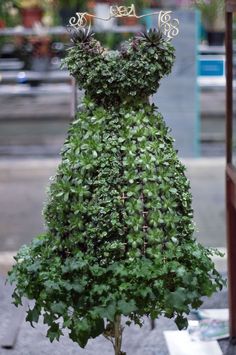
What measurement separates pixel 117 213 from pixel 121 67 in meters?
0.57

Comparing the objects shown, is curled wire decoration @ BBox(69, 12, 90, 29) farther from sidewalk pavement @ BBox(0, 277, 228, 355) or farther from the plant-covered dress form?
sidewalk pavement @ BBox(0, 277, 228, 355)

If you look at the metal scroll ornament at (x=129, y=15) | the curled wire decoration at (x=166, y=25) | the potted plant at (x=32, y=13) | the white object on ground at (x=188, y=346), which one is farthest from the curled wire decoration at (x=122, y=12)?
the potted plant at (x=32, y=13)

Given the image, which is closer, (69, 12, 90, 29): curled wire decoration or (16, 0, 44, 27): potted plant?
(69, 12, 90, 29): curled wire decoration

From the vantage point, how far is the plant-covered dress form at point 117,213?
2859 millimetres

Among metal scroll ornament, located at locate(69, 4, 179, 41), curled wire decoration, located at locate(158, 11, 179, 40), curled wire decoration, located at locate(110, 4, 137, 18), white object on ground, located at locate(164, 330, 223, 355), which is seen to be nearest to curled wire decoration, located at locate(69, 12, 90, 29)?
metal scroll ornament, located at locate(69, 4, 179, 41)

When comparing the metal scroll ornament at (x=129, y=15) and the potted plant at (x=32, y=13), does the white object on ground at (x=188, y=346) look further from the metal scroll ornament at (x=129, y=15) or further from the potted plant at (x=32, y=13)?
the potted plant at (x=32, y=13)

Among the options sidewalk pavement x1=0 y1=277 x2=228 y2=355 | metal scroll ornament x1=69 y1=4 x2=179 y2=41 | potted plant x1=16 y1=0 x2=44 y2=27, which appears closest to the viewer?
metal scroll ornament x1=69 y1=4 x2=179 y2=41

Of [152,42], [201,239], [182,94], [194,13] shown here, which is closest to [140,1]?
[194,13]

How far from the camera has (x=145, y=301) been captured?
2877mm

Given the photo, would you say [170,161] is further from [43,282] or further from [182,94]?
[182,94]

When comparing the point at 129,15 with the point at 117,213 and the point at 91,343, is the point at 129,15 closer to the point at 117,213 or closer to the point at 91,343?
the point at 117,213

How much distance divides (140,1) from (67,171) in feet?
21.3

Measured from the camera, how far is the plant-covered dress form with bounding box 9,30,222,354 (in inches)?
113

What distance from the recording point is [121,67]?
2.96 metres
